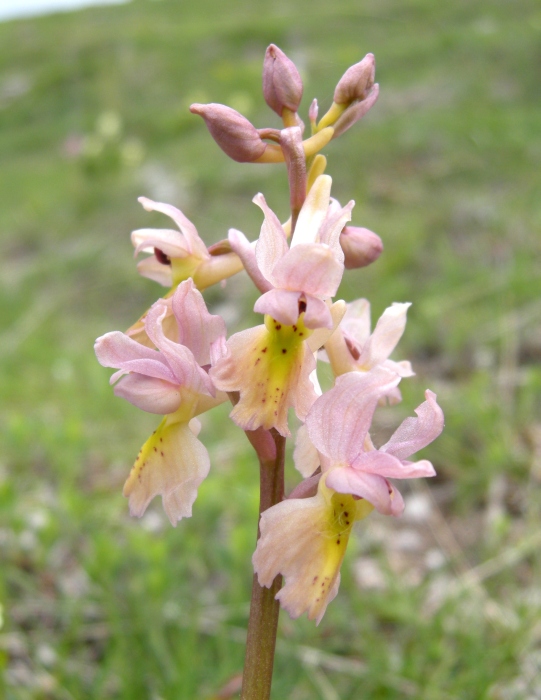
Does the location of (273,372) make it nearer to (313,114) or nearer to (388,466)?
(388,466)

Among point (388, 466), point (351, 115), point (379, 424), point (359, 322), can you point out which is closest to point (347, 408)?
point (388, 466)

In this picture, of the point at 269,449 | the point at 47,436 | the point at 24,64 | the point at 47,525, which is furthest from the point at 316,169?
the point at 24,64

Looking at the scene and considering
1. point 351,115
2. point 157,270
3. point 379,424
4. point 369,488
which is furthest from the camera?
point 379,424

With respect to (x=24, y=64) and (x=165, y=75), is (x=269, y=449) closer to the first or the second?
(x=165, y=75)

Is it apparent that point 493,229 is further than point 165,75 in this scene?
No

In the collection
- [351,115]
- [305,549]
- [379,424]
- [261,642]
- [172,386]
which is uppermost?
[351,115]

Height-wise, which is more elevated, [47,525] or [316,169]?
[316,169]

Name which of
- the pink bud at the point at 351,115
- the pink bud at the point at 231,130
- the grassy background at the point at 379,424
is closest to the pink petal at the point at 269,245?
the pink bud at the point at 231,130

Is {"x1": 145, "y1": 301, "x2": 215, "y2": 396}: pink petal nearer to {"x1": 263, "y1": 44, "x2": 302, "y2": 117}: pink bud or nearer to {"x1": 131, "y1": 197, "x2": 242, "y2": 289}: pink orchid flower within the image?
{"x1": 131, "y1": 197, "x2": 242, "y2": 289}: pink orchid flower
